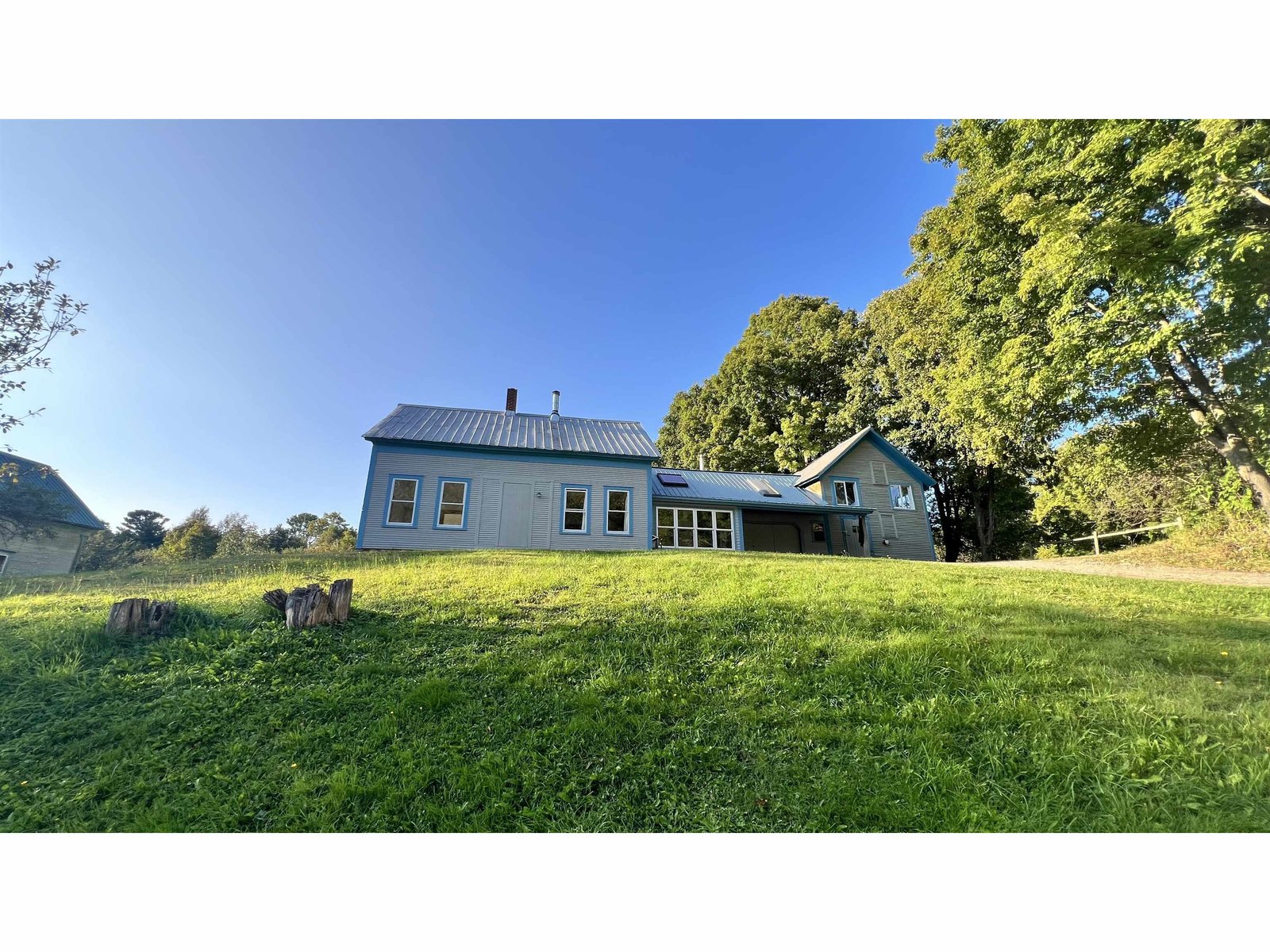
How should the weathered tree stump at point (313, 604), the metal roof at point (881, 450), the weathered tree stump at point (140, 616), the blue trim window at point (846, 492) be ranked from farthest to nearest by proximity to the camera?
the metal roof at point (881, 450) < the blue trim window at point (846, 492) < the weathered tree stump at point (313, 604) < the weathered tree stump at point (140, 616)

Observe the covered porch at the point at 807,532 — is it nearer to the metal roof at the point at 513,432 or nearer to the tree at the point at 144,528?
the metal roof at the point at 513,432

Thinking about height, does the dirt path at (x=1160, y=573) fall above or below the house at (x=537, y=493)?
below

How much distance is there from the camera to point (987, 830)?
2508 millimetres

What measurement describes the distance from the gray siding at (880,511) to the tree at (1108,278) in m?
4.92

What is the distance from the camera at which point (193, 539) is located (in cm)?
2934

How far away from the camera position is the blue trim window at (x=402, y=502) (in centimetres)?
1292

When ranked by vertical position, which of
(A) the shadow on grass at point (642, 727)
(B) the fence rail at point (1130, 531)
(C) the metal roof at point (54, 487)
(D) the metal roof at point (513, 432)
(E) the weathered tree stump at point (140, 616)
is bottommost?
(A) the shadow on grass at point (642, 727)

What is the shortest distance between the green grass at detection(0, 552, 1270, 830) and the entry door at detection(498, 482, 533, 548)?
7270 millimetres

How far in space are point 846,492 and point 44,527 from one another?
27.6m

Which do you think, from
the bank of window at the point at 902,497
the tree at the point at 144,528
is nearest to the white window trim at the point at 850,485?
the bank of window at the point at 902,497

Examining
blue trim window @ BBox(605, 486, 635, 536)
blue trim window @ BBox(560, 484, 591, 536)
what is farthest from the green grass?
blue trim window @ BBox(605, 486, 635, 536)

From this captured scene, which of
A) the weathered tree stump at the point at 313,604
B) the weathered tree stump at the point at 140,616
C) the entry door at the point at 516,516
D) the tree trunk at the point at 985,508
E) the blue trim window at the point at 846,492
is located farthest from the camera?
the tree trunk at the point at 985,508

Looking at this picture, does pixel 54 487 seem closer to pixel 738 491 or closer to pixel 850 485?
pixel 738 491

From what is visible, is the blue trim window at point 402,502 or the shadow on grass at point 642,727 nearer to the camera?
the shadow on grass at point 642,727
